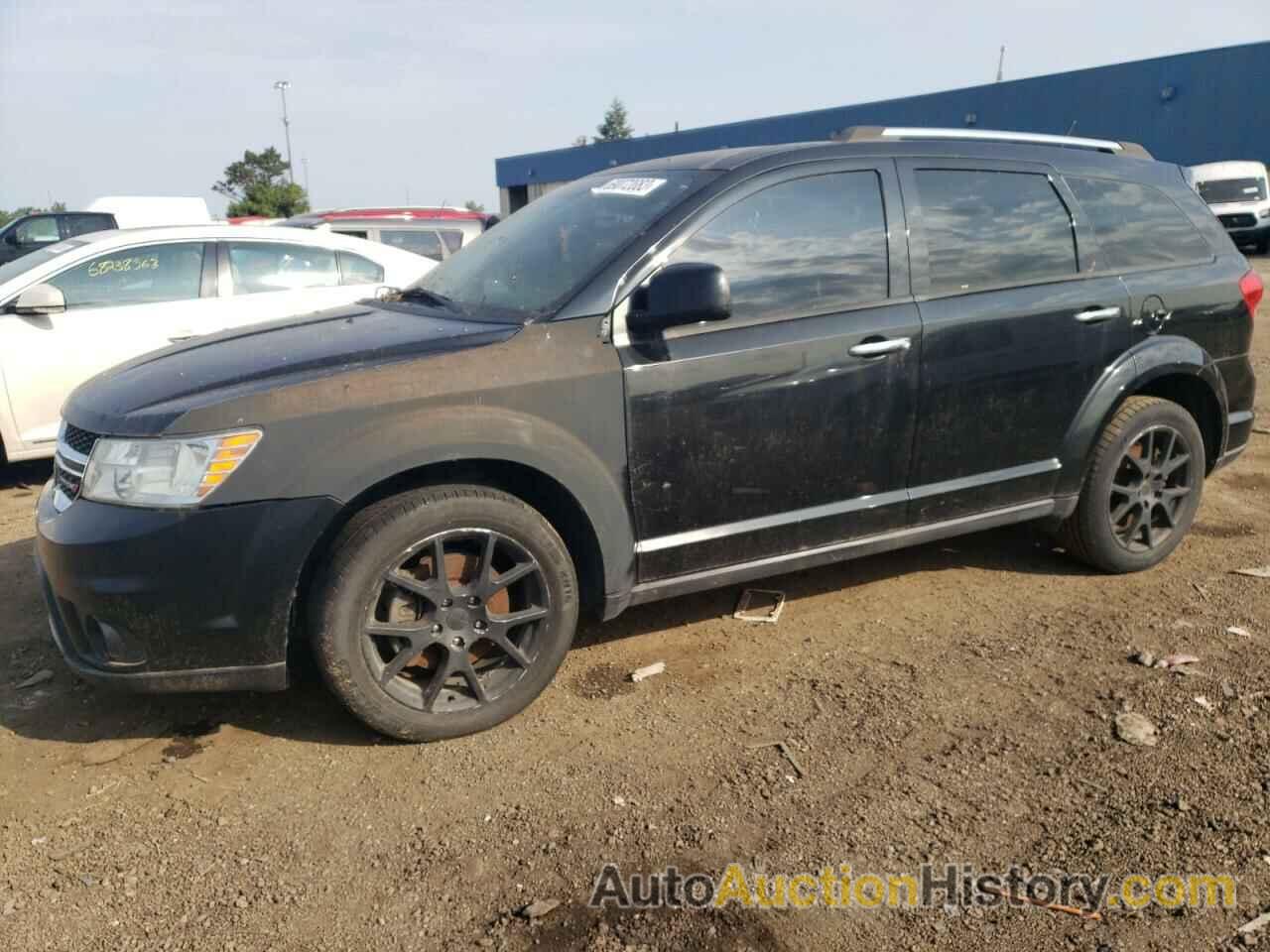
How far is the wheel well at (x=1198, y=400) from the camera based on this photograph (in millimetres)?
4383

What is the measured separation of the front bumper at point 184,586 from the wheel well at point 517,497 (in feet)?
0.37

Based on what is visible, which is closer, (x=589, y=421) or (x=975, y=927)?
(x=975, y=927)

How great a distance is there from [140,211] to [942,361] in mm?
16614

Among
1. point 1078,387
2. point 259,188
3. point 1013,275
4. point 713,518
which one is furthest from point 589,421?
point 259,188

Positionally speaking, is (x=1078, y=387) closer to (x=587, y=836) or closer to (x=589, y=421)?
(x=589, y=421)

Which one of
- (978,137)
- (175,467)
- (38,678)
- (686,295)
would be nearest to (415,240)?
(978,137)

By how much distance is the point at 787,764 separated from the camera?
2.97 m

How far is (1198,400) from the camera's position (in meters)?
4.50

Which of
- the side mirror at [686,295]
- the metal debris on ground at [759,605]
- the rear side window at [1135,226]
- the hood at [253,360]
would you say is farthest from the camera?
the rear side window at [1135,226]

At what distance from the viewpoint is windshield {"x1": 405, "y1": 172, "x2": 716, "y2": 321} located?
133 inches

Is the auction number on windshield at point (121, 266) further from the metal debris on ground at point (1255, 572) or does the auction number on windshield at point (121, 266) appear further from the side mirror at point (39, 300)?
the metal debris on ground at point (1255, 572)

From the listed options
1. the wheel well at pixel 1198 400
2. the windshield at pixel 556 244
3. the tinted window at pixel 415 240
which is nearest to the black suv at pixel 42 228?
the tinted window at pixel 415 240

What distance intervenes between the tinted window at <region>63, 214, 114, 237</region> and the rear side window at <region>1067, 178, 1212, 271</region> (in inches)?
618

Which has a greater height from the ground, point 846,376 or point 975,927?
point 846,376
